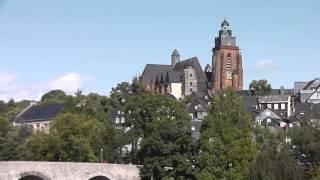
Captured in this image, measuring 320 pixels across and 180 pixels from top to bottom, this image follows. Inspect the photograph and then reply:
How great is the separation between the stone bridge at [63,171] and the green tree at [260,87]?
5679 cm

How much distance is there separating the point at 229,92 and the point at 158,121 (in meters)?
5.60

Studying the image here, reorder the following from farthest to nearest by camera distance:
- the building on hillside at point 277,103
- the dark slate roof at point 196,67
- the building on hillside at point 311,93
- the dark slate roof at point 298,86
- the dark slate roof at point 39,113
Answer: the dark slate roof at point 196,67 < the dark slate roof at point 298,86 < the dark slate roof at point 39,113 < the building on hillside at point 311,93 < the building on hillside at point 277,103

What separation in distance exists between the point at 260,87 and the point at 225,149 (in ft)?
204

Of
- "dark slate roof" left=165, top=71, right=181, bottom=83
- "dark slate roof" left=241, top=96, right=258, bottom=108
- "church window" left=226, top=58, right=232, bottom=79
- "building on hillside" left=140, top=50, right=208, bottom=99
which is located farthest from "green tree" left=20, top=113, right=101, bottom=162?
"church window" left=226, top=58, right=232, bottom=79

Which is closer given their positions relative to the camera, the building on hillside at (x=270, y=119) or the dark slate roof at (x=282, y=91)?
the building on hillside at (x=270, y=119)

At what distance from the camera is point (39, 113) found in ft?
354

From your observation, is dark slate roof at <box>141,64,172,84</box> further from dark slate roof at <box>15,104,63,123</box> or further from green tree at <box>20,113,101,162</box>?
green tree at <box>20,113,101,162</box>

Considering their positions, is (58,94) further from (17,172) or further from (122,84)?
(17,172)

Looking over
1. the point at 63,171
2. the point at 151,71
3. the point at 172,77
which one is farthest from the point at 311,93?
the point at 63,171

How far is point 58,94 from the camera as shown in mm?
135500

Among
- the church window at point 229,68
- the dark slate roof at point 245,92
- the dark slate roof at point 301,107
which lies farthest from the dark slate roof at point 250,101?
the church window at point 229,68

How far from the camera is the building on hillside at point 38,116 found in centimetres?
10344

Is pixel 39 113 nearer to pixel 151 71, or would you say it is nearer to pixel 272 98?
pixel 151 71

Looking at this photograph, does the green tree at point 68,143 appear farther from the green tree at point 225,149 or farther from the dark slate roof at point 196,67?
the dark slate roof at point 196,67
